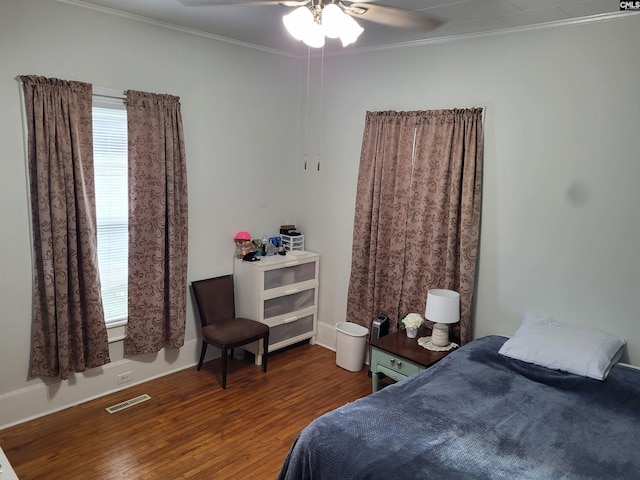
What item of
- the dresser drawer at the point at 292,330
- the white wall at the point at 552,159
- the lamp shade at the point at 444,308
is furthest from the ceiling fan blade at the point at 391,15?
the dresser drawer at the point at 292,330

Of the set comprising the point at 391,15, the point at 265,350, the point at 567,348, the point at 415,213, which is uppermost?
the point at 391,15

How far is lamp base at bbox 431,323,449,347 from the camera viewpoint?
332 cm

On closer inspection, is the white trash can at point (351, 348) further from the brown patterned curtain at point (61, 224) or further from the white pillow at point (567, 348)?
the brown patterned curtain at point (61, 224)

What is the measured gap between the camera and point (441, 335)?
3318 millimetres

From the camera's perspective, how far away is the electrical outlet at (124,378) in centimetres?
351

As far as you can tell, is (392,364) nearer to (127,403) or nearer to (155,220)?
(127,403)

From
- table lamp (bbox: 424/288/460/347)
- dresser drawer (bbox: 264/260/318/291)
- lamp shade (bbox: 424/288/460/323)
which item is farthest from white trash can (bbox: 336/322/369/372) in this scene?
lamp shade (bbox: 424/288/460/323)

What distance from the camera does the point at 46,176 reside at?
2.91 metres

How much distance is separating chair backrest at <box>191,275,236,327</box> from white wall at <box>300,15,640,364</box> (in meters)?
2.07

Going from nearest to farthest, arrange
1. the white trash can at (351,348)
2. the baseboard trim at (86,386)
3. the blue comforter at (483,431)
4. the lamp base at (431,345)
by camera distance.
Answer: the blue comforter at (483,431) → the baseboard trim at (86,386) → the lamp base at (431,345) → the white trash can at (351,348)

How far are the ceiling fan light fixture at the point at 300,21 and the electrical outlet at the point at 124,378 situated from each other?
285 cm

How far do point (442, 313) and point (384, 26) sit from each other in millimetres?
2068

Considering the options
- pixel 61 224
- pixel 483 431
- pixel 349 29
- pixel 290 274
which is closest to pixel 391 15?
pixel 349 29

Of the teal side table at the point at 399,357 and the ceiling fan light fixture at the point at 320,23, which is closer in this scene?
the ceiling fan light fixture at the point at 320,23
